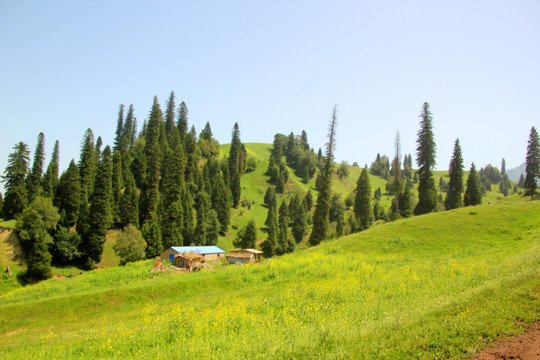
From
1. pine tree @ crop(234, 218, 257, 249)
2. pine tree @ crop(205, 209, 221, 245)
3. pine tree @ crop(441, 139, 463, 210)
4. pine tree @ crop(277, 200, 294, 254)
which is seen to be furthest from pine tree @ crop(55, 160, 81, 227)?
pine tree @ crop(441, 139, 463, 210)

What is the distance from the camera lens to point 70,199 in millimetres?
66500

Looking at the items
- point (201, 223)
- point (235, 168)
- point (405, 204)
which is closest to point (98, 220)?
point (201, 223)

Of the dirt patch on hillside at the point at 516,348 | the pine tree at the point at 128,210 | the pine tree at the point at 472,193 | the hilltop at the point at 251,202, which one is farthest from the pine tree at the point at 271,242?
the dirt patch on hillside at the point at 516,348

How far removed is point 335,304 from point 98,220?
194ft

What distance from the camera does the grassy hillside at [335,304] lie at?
9.48 metres

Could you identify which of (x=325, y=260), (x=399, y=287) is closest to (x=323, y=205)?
(x=325, y=260)

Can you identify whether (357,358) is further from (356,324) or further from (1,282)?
(1,282)

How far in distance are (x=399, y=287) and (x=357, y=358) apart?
984cm

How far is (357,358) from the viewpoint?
8461 mm

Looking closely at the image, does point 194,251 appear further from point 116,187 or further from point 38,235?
point 116,187

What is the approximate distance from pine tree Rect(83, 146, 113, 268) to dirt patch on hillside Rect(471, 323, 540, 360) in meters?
65.9

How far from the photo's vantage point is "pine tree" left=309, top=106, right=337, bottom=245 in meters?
48.2

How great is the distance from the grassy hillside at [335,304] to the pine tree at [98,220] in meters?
30.3

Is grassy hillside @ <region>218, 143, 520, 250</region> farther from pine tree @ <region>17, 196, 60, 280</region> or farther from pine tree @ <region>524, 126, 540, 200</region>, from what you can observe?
pine tree @ <region>524, 126, 540, 200</region>
